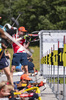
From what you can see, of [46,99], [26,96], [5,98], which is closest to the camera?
[5,98]

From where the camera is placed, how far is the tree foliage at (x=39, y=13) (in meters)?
62.1

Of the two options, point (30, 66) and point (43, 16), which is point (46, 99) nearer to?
point (30, 66)

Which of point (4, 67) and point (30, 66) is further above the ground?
point (4, 67)

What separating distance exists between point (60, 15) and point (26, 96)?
57518 millimetres

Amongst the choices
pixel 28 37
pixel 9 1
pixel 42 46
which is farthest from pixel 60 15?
pixel 28 37

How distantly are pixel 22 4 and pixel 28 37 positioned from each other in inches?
2301

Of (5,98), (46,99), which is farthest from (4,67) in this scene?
(5,98)

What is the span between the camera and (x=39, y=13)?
6581 cm

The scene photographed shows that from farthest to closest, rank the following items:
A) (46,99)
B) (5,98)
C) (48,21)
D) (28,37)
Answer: (48,21), (28,37), (46,99), (5,98)

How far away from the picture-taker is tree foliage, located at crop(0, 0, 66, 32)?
204 feet

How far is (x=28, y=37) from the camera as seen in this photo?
35.9ft

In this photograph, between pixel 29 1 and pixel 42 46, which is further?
pixel 29 1

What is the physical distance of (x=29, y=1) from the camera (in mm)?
70375

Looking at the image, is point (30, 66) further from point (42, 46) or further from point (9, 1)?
point (9, 1)
